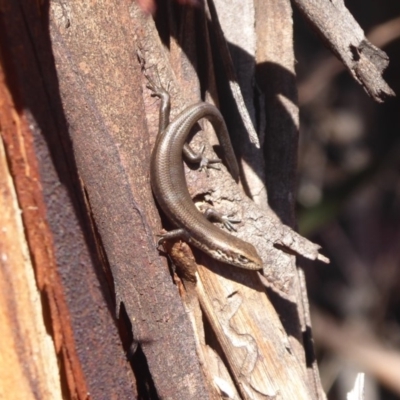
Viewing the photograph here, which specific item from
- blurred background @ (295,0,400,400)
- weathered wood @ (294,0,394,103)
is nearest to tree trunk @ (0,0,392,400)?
weathered wood @ (294,0,394,103)

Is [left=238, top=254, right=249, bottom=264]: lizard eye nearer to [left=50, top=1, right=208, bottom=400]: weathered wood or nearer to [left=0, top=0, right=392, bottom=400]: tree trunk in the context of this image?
[left=0, top=0, right=392, bottom=400]: tree trunk

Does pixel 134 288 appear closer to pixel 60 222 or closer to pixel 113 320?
pixel 113 320

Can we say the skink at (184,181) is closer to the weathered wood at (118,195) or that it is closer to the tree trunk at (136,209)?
the tree trunk at (136,209)

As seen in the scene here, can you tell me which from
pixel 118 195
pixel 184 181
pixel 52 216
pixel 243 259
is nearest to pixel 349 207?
pixel 184 181

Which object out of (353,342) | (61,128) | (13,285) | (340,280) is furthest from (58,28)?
(340,280)

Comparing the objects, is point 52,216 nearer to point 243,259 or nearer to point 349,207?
point 243,259

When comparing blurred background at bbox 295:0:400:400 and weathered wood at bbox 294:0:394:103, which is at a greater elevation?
weathered wood at bbox 294:0:394:103

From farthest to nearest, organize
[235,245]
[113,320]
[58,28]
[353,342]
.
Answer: [353,342] → [235,245] → [58,28] → [113,320]
